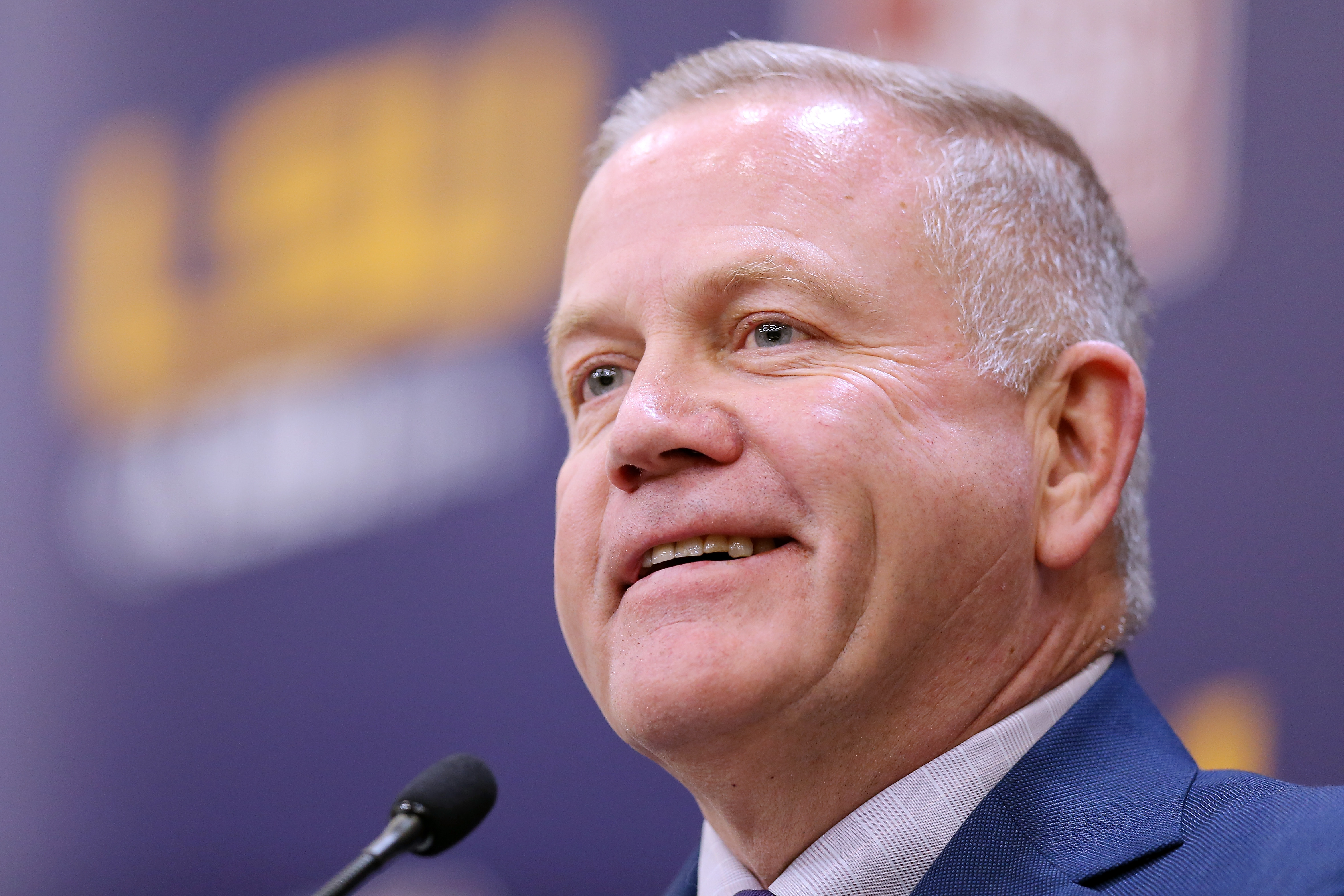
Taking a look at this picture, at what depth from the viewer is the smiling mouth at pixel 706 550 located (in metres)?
1.27

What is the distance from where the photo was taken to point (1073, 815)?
1197mm

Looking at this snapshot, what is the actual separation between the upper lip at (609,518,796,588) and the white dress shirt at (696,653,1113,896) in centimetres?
29

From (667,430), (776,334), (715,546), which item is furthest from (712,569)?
(776,334)

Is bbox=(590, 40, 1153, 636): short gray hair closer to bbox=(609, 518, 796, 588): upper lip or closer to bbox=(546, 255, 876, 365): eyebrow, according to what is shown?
bbox=(546, 255, 876, 365): eyebrow

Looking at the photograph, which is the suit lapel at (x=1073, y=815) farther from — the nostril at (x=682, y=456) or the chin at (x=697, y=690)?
the nostril at (x=682, y=456)

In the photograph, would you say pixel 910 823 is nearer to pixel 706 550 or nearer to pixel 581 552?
pixel 706 550

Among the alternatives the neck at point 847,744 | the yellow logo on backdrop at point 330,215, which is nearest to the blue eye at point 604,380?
the neck at point 847,744

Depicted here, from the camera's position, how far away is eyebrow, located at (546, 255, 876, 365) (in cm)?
133

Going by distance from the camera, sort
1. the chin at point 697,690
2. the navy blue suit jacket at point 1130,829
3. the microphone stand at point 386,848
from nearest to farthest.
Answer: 1. the navy blue suit jacket at point 1130,829
2. the chin at point 697,690
3. the microphone stand at point 386,848

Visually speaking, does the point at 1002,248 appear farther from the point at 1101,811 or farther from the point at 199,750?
the point at 199,750

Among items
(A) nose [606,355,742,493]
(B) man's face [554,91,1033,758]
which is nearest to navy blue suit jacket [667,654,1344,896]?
(B) man's face [554,91,1033,758]

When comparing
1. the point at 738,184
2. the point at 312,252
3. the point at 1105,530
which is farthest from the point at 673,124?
the point at 312,252

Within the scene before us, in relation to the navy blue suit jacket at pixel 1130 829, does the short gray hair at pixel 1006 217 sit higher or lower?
higher

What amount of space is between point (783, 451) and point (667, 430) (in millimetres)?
115
